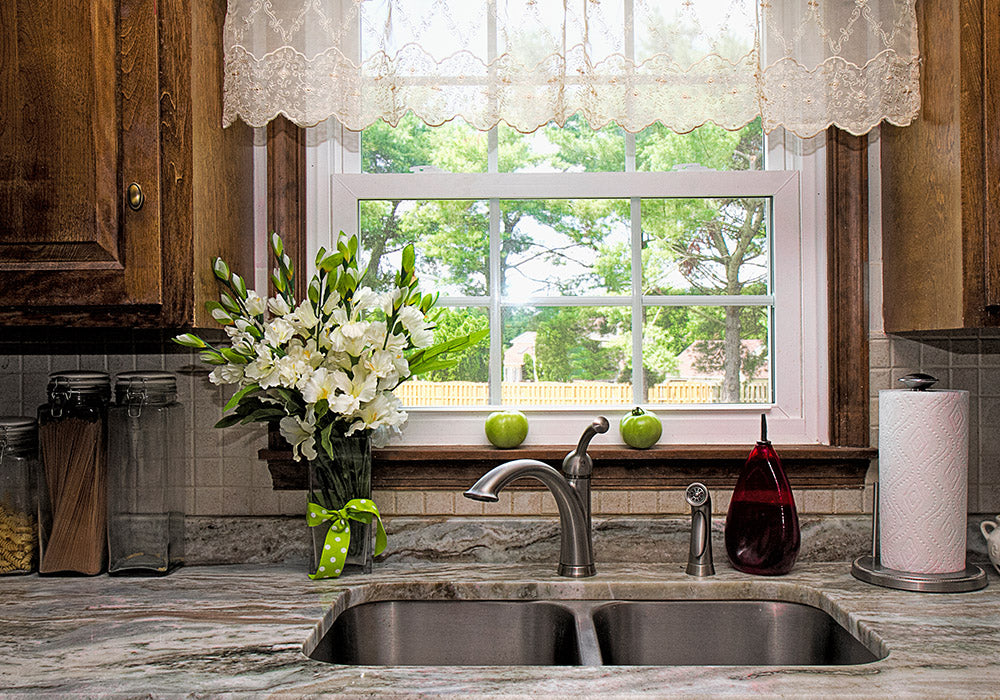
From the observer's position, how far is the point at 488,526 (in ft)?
5.65

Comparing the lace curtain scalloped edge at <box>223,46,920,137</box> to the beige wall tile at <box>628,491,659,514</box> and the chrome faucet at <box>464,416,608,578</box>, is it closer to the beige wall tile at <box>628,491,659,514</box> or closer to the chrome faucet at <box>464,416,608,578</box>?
the chrome faucet at <box>464,416,608,578</box>

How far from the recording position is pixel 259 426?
1756 mm

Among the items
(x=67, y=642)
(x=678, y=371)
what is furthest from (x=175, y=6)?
(x=678, y=371)

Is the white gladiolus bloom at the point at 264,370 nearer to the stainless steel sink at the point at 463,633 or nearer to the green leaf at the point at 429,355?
the green leaf at the point at 429,355

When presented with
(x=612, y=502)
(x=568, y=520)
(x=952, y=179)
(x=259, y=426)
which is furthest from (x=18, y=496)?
(x=952, y=179)

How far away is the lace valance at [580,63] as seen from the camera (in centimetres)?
159

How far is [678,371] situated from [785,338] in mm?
240

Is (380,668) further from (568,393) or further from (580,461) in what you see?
(568,393)

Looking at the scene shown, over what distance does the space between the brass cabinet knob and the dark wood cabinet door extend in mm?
21

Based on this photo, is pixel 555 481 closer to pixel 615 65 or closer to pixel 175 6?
pixel 615 65

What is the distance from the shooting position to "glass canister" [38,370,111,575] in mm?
1581

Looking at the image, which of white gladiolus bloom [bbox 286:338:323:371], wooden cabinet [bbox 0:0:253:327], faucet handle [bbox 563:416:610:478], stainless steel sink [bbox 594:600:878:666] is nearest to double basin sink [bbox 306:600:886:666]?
stainless steel sink [bbox 594:600:878:666]

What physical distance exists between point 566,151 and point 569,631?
102 centimetres

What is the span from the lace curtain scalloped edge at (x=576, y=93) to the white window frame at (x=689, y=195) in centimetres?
21
